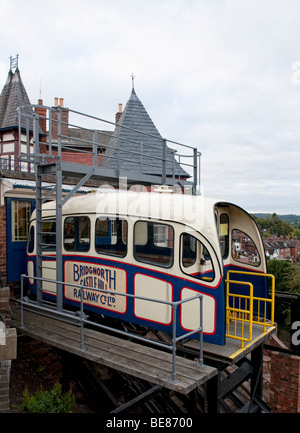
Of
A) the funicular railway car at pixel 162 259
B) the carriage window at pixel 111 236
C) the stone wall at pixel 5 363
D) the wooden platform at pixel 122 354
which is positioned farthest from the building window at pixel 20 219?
the stone wall at pixel 5 363

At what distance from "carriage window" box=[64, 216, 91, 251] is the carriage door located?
2.22 m

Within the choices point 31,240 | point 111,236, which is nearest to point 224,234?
point 111,236

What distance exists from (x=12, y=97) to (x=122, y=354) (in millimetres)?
22466

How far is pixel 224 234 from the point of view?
292 inches

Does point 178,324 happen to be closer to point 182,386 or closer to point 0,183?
point 182,386

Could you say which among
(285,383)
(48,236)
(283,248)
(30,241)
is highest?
(48,236)

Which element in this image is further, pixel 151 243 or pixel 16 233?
pixel 16 233

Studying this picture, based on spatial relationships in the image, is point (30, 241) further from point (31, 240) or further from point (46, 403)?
point (46, 403)

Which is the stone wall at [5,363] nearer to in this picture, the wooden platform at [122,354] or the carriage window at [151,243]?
the wooden platform at [122,354]

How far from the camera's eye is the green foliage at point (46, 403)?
615 cm

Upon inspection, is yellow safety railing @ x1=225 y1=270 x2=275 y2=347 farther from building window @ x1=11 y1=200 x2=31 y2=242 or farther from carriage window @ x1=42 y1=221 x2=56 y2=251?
building window @ x1=11 y1=200 x2=31 y2=242

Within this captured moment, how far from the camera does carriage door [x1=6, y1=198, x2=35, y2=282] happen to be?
9.34 metres

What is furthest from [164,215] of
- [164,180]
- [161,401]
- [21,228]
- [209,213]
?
[21,228]

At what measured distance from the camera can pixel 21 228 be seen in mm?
9758
